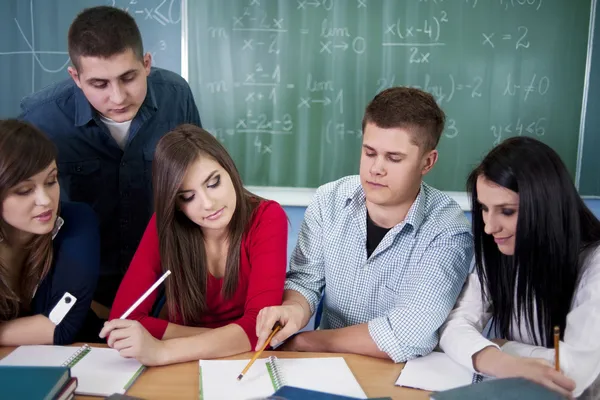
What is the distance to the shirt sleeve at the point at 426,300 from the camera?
1335 mm

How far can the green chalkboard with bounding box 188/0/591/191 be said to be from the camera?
3047 millimetres

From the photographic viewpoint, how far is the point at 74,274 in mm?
1459

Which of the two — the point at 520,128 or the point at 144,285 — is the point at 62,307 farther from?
the point at 520,128

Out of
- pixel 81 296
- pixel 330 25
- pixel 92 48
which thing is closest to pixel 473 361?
pixel 81 296

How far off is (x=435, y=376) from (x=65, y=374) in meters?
0.80

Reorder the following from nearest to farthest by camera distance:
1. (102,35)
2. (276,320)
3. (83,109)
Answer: (276,320), (102,35), (83,109)

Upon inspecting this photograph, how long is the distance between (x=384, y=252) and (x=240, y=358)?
580mm

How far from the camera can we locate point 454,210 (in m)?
1.64

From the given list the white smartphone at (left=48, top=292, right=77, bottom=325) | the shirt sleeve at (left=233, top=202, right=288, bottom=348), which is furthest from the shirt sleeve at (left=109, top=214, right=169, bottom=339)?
the shirt sleeve at (left=233, top=202, right=288, bottom=348)

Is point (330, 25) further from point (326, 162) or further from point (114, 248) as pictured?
point (114, 248)

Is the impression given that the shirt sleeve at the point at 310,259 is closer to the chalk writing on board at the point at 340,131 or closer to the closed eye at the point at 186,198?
the closed eye at the point at 186,198

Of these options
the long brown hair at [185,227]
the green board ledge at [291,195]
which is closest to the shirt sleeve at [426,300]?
the long brown hair at [185,227]

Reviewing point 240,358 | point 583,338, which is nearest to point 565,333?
point 583,338

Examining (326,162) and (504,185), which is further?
(326,162)
